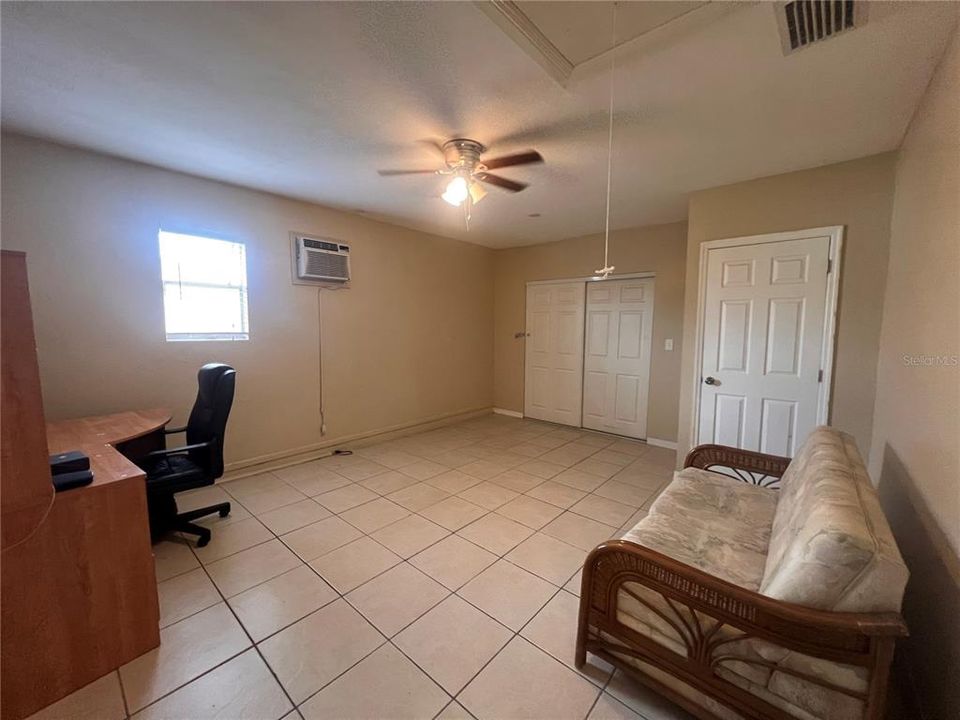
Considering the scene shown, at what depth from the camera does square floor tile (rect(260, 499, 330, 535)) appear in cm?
252

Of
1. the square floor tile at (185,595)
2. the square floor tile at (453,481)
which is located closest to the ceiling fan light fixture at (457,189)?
the square floor tile at (453,481)

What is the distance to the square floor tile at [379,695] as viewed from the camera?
1.32 metres

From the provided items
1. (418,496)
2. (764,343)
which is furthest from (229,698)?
(764,343)

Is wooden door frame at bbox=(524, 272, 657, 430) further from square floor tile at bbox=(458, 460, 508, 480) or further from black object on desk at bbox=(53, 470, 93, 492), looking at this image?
black object on desk at bbox=(53, 470, 93, 492)

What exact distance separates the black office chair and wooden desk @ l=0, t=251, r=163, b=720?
0.66 m

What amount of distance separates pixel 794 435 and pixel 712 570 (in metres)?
2.04

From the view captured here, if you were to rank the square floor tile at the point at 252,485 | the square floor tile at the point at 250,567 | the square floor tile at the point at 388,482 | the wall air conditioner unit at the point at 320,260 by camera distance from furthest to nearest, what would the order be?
the wall air conditioner unit at the point at 320,260 < the square floor tile at the point at 388,482 < the square floor tile at the point at 252,485 < the square floor tile at the point at 250,567

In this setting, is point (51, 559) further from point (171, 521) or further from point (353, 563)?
point (353, 563)

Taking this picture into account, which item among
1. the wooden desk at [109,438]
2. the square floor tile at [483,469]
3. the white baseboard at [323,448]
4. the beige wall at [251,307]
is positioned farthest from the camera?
the square floor tile at [483,469]

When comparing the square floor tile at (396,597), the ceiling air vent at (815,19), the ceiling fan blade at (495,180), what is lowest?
the square floor tile at (396,597)

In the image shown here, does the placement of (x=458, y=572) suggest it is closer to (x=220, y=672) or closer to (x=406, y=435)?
(x=220, y=672)

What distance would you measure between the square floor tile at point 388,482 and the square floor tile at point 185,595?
4.14ft

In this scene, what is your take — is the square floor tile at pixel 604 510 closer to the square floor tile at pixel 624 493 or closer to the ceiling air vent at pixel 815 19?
the square floor tile at pixel 624 493

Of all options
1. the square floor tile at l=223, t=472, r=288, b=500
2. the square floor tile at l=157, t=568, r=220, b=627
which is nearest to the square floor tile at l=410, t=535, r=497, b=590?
the square floor tile at l=157, t=568, r=220, b=627
